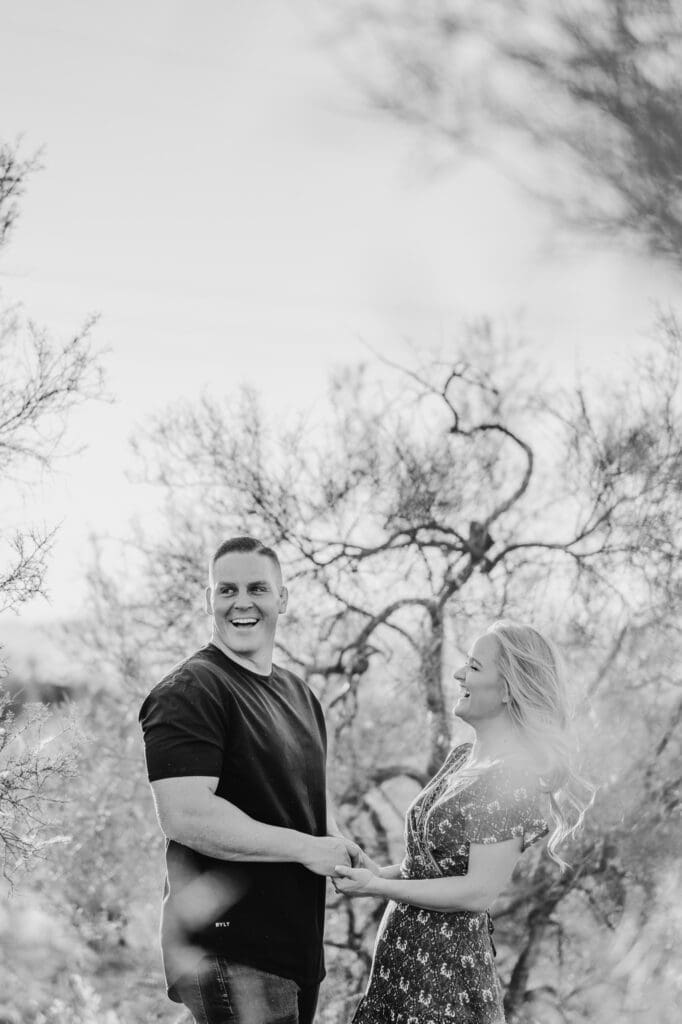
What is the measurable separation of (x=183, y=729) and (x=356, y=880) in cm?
42

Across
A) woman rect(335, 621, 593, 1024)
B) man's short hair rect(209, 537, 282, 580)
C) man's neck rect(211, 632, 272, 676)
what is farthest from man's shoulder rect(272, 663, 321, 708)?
woman rect(335, 621, 593, 1024)

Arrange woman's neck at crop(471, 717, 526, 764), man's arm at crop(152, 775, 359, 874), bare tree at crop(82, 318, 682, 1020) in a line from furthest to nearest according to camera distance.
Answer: bare tree at crop(82, 318, 682, 1020), woman's neck at crop(471, 717, 526, 764), man's arm at crop(152, 775, 359, 874)

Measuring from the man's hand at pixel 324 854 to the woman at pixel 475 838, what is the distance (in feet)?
0.07

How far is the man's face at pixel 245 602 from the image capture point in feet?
6.71

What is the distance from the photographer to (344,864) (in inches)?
76.5

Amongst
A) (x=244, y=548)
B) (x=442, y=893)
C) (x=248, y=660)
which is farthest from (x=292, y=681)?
(x=442, y=893)

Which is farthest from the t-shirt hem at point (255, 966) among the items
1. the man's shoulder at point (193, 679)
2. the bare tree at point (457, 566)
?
the bare tree at point (457, 566)

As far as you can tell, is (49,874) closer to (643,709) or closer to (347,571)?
(347,571)

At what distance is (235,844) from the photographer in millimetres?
1795

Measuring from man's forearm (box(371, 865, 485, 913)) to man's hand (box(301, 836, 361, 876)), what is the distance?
0.31 ft

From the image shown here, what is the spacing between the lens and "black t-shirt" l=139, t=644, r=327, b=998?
1.82 m

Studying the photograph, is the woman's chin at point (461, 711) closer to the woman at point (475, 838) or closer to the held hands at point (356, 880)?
the woman at point (475, 838)

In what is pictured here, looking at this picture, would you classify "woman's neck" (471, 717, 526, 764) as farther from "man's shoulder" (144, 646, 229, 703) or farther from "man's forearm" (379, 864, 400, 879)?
"man's shoulder" (144, 646, 229, 703)

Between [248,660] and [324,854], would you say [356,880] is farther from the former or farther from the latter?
[248,660]
